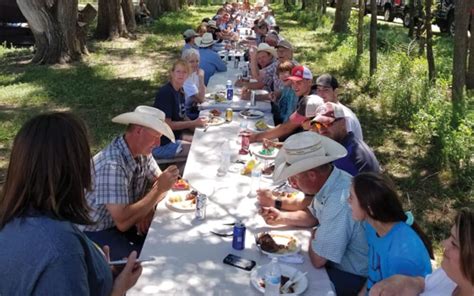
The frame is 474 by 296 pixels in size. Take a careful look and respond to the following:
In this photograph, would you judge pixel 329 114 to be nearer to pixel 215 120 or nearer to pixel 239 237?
pixel 239 237

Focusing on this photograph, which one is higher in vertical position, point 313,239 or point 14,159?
point 14,159

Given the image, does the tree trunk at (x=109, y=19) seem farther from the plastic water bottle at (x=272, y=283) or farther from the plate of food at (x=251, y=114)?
the plastic water bottle at (x=272, y=283)

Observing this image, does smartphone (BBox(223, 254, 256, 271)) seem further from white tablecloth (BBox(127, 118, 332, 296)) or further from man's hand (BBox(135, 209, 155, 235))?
man's hand (BBox(135, 209, 155, 235))

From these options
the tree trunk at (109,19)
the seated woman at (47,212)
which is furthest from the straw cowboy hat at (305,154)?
the tree trunk at (109,19)

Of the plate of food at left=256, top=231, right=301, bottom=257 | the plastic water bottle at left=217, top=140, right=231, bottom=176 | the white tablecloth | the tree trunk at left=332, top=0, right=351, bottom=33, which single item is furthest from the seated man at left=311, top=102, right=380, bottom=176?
the tree trunk at left=332, top=0, right=351, bottom=33

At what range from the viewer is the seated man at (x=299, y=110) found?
4734 millimetres

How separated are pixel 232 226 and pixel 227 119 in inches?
101

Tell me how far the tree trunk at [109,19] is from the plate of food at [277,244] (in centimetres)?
1400

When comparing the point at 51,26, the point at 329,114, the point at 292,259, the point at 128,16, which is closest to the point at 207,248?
the point at 292,259

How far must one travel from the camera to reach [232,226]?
10.9ft

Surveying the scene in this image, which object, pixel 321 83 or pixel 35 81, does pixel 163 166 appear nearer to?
pixel 321 83

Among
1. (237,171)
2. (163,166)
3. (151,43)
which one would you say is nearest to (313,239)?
(237,171)

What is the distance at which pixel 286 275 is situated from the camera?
9.06 ft

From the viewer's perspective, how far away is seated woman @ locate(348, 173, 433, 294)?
261 centimetres
